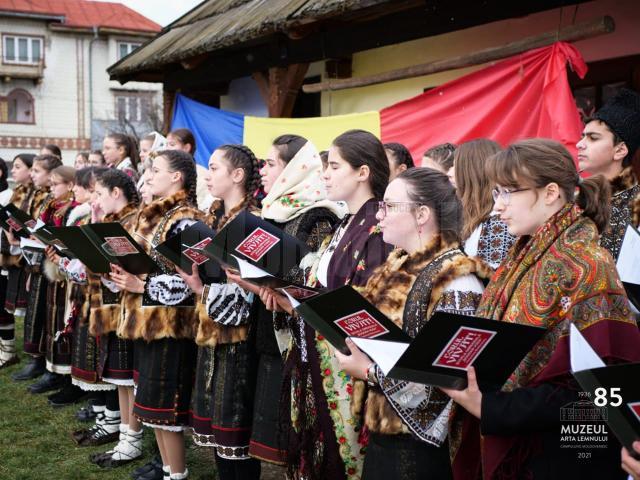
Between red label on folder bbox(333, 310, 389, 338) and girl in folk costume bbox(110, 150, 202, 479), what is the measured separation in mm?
1879

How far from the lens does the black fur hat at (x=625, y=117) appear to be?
327cm

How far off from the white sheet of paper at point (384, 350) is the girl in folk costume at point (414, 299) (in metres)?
0.24

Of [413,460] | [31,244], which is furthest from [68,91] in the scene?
[413,460]

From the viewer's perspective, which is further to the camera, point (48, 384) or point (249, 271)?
point (48, 384)

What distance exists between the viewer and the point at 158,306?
3.82 metres

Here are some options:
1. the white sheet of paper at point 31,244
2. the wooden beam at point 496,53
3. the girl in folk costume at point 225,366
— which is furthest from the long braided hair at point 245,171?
the white sheet of paper at point 31,244

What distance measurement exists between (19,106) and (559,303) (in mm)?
36359

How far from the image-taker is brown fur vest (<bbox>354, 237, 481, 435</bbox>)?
7.57 feet

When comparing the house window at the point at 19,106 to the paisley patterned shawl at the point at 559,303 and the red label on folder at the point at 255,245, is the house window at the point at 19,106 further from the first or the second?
the paisley patterned shawl at the point at 559,303

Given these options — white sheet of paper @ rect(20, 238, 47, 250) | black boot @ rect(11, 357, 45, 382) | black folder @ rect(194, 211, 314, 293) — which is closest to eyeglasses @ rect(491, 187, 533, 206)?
black folder @ rect(194, 211, 314, 293)

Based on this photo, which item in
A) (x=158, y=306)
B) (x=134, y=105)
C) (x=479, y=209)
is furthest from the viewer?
(x=134, y=105)

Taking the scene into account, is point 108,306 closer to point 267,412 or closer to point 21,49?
point 267,412

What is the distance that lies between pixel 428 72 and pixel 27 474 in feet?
14.2

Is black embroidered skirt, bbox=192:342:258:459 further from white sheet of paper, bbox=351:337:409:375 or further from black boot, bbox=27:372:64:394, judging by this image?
black boot, bbox=27:372:64:394
